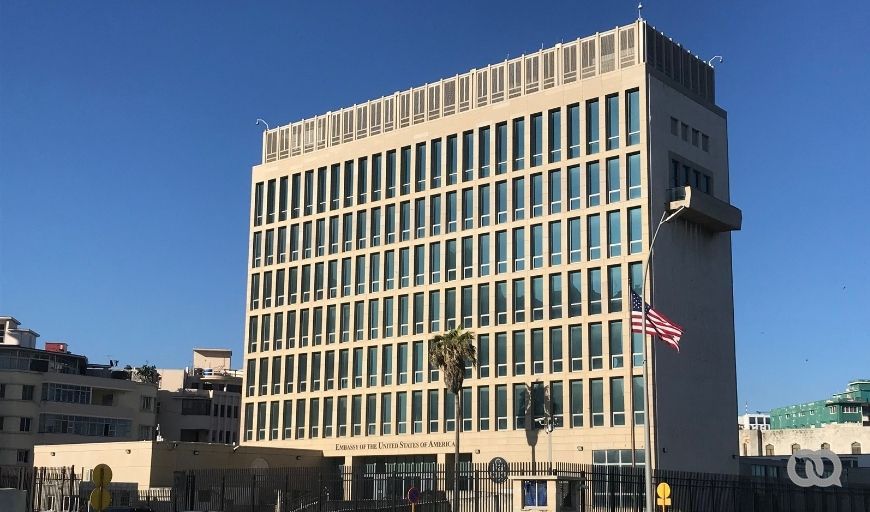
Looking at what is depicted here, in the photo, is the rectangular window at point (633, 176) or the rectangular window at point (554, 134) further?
the rectangular window at point (554, 134)

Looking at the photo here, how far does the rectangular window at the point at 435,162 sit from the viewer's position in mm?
76875

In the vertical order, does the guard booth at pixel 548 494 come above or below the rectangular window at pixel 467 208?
below

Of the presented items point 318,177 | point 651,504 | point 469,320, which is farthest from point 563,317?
point 651,504

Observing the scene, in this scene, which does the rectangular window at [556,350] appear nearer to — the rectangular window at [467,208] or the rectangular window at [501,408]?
the rectangular window at [501,408]

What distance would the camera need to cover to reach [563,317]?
67875 mm

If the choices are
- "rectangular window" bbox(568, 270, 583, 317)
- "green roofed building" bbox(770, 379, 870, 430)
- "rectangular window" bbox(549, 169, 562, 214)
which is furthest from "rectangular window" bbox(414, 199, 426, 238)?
"green roofed building" bbox(770, 379, 870, 430)

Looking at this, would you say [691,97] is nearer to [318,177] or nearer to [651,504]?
[318,177]

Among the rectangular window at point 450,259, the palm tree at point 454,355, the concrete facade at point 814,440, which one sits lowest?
the concrete facade at point 814,440

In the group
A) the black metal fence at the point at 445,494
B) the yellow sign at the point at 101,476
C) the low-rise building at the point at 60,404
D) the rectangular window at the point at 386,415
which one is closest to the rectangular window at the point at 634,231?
the black metal fence at the point at 445,494

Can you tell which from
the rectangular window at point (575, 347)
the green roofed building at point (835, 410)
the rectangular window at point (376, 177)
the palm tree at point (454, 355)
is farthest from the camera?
the green roofed building at point (835, 410)

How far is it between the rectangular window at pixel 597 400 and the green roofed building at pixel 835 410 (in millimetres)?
78286

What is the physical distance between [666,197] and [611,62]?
9.59m

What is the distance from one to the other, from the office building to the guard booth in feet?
45.2

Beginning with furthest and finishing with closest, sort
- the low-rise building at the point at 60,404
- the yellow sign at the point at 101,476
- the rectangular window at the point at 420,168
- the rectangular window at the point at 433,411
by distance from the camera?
the low-rise building at the point at 60,404 → the rectangular window at the point at 420,168 → the rectangular window at the point at 433,411 → the yellow sign at the point at 101,476
